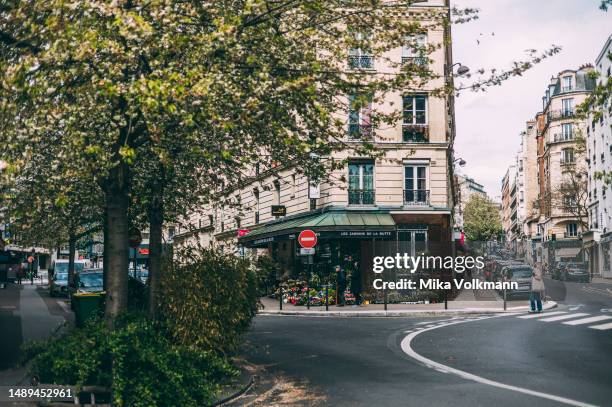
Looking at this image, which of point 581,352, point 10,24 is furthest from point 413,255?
point 10,24

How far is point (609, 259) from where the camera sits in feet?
208

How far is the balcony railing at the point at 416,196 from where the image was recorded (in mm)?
32312

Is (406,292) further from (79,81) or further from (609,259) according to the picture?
(609,259)

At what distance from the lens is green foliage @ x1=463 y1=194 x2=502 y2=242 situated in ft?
316

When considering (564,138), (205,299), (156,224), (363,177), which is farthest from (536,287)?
(564,138)

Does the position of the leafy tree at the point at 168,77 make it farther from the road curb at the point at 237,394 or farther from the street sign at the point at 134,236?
the street sign at the point at 134,236

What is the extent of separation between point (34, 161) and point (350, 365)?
21.7ft

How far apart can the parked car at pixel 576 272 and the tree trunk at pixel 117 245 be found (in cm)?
5029

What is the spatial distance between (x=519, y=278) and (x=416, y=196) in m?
6.30

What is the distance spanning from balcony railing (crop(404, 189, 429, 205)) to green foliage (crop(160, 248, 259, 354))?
22704 millimetres

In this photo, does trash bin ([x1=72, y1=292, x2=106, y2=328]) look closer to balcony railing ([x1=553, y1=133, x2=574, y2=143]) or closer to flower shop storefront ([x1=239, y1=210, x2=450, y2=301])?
flower shop storefront ([x1=239, y1=210, x2=450, y2=301])

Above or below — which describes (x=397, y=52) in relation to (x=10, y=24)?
above

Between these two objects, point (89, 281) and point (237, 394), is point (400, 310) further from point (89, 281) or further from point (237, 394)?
point (237, 394)

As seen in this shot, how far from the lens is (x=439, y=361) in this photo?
12922mm
